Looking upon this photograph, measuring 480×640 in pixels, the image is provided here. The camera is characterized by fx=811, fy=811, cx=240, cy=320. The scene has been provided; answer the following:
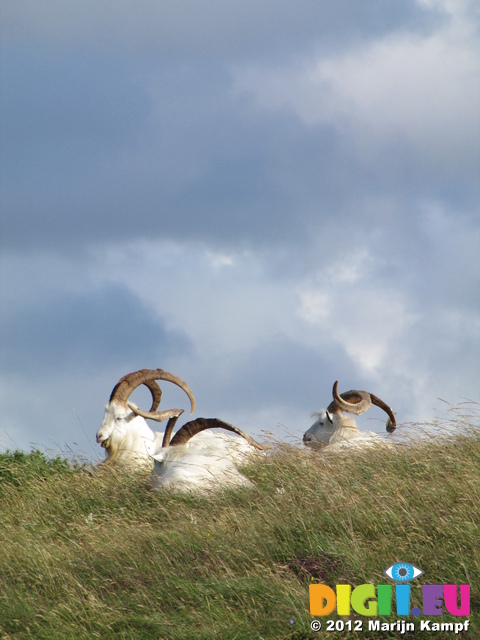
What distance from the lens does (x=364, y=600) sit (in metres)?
6.55

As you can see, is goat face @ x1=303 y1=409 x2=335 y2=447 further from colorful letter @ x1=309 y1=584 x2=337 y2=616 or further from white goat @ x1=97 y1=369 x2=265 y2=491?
colorful letter @ x1=309 y1=584 x2=337 y2=616

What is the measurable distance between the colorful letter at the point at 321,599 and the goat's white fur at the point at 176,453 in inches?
141

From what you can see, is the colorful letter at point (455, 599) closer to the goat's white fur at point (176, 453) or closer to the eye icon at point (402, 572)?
the eye icon at point (402, 572)

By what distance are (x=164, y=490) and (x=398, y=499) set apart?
350 centimetres

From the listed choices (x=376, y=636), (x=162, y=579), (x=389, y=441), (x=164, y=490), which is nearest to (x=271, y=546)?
(x=162, y=579)

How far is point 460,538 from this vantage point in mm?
7273

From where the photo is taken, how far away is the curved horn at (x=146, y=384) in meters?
13.9

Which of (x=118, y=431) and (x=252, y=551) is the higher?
(x=118, y=431)

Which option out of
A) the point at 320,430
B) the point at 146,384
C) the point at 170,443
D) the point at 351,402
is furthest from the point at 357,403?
the point at 170,443

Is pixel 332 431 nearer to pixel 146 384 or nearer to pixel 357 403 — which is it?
pixel 357 403

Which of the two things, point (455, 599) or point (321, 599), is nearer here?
point (455, 599)

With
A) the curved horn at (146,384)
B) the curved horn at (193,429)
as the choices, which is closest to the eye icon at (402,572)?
the curved horn at (193,429)

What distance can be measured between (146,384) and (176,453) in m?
2.94

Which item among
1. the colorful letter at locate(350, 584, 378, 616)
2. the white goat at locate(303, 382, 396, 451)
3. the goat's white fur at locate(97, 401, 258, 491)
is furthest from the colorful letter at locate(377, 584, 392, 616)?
the white goat at locate(303, 382, 396, 451)
